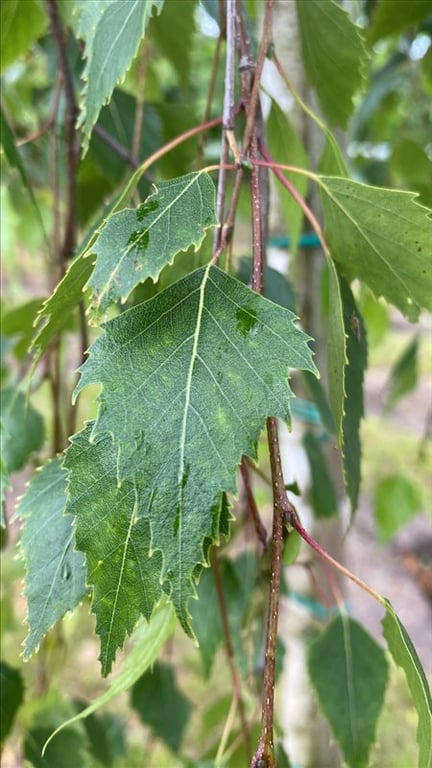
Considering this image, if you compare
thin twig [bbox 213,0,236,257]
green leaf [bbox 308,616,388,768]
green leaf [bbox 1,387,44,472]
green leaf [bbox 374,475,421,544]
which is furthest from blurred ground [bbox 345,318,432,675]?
thin twig [bbox 213,0,236,257]

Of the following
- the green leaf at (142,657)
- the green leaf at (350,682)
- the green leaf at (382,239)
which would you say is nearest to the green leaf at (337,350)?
the green leaf at (382,239)

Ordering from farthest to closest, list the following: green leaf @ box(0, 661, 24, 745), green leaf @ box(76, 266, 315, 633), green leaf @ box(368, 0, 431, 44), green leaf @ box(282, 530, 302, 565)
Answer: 1. green leaf @ box(368, 0, 431, 44)
2. green leaf @ box(0, 661, 24, 745)
3. green leaf @ box(282, 530, 302, 565)
4. green leaf @ box(76, 266, 315, 633)

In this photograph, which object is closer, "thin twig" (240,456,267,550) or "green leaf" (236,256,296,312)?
"thin twig" (240,456,267,550)

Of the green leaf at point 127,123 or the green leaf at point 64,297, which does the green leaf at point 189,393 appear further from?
the green leaf at point 127,123

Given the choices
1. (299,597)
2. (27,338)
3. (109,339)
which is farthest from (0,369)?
(109,339)

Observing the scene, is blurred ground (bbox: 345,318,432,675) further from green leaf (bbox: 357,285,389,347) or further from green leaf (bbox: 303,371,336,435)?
green leaf (bbox: 303,371,336,435)

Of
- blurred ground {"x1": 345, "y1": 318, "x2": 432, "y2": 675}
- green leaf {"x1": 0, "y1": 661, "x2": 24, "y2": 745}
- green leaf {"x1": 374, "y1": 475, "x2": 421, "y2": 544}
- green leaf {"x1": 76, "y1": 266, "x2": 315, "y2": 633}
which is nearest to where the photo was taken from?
green leaf {"x1": 76, "y1": 266, "x2": 315, "y2": 633}
